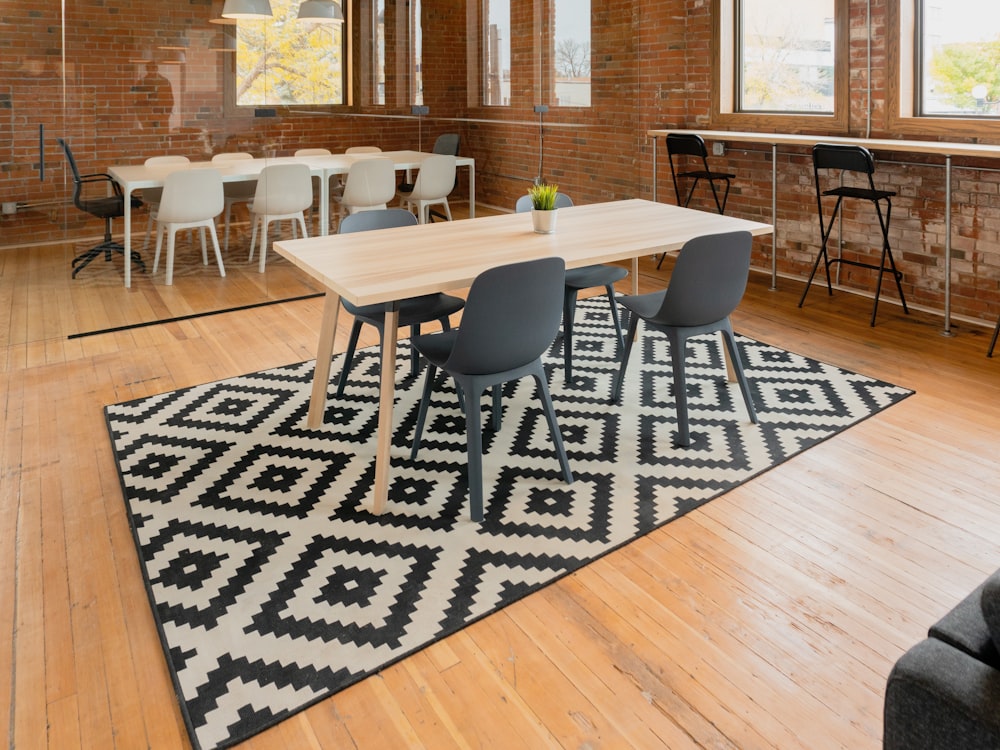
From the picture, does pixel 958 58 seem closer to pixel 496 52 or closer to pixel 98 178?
pixel 496 52

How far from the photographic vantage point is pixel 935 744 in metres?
1.06

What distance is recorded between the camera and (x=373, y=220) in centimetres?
361

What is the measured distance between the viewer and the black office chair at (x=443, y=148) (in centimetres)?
556

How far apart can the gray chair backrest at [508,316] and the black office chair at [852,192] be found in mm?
2745

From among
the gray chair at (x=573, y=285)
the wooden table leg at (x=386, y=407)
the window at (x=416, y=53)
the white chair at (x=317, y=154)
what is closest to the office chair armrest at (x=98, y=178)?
the white chair at (x=317, y=154)

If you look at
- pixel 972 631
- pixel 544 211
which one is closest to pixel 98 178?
pixel 544 211

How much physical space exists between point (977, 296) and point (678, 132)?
2.35m

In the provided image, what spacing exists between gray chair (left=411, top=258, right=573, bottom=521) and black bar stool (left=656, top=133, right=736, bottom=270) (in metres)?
3.47

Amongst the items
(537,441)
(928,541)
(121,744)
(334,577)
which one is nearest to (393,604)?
(334,577)

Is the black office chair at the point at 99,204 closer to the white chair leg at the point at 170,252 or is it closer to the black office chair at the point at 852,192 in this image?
the white chair leg at the point at 170,252

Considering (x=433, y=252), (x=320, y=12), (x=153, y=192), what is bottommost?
(x=433, y=252)

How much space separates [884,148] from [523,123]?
2788 millimetres

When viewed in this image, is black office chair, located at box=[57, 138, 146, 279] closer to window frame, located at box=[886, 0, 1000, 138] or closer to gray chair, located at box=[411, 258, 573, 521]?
gray chair, located at box=[411, 258, 573, 521]

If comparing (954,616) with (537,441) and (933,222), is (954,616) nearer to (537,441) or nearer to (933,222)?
(537,441)
